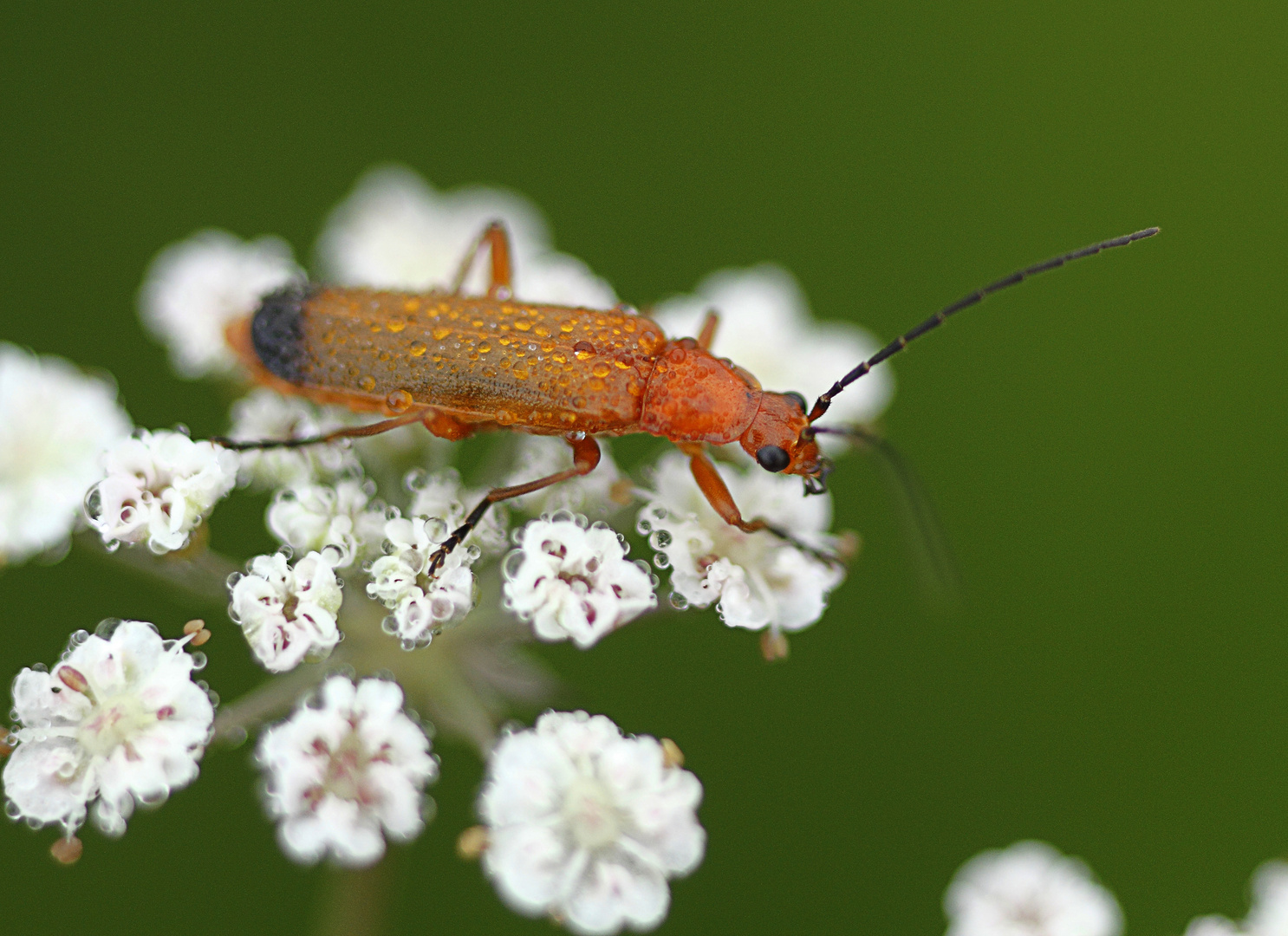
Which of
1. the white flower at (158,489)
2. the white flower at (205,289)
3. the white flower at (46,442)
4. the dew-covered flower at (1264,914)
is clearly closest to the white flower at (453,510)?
the white flower at (158,489)

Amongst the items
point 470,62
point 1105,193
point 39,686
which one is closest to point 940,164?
point 1105,193

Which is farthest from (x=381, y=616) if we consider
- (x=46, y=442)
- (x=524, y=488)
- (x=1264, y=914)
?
(x=1264, y=914)

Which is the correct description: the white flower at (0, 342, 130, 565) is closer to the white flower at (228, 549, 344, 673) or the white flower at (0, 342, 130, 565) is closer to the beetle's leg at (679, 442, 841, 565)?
the white flower at (228, 549, 344, 673)

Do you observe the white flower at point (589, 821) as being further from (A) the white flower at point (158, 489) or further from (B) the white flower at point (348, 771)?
→ (A) the white flower at point (158, 489)

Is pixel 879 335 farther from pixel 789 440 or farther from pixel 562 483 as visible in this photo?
pixel 562 483

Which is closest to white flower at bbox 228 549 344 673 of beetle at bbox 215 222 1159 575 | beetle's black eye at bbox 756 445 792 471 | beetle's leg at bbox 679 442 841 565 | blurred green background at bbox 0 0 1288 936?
→ beetle at bbox 215 222 1159 575

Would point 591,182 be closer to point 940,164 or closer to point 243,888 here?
point 940,164

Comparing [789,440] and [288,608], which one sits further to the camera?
[789,440]

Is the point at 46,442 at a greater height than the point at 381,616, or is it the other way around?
the point at 46,442
